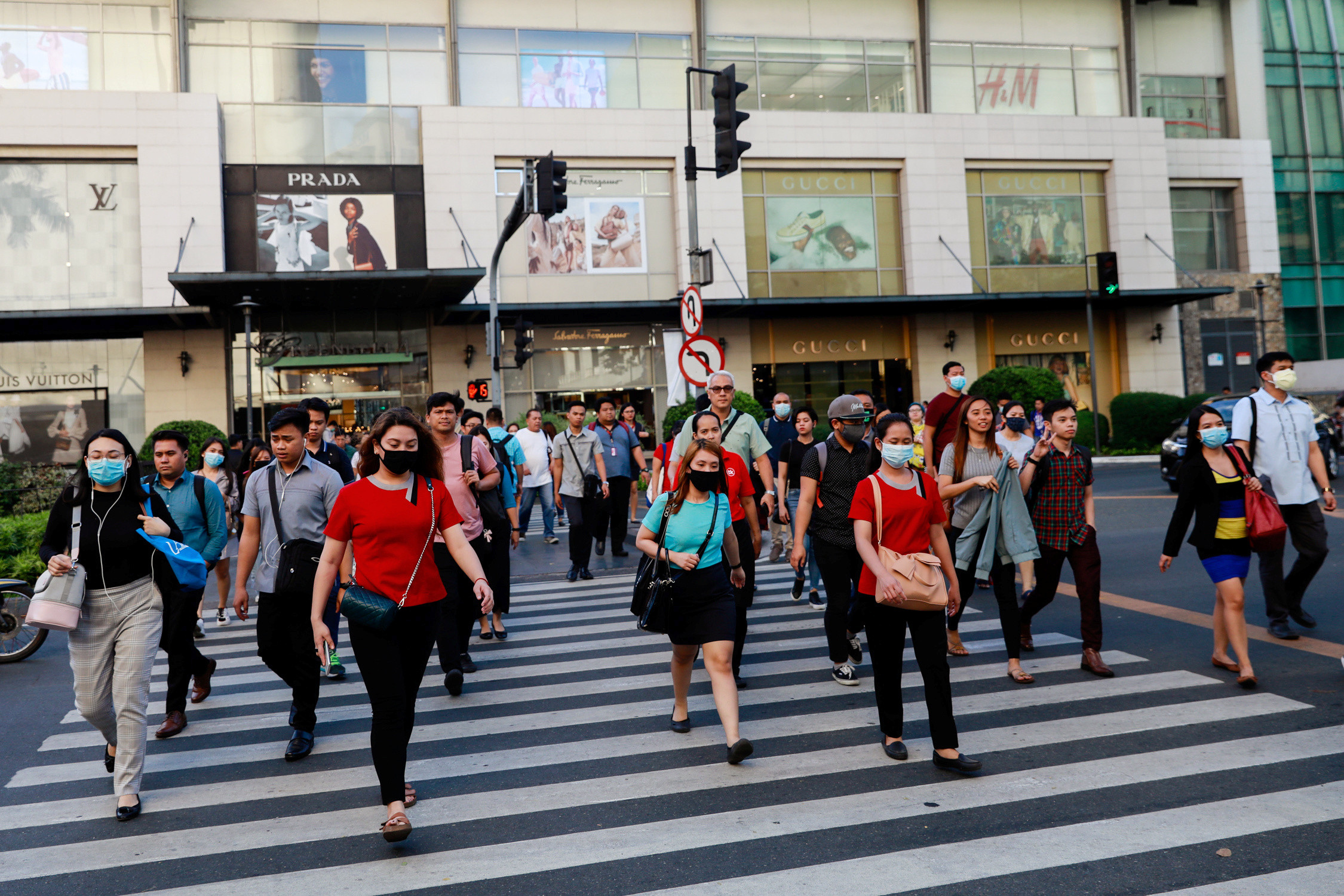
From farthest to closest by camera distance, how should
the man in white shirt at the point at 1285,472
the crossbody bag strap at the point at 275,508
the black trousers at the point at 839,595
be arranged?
the man in white shirt at the point at 1285,472, the black trousers at the point at 839,595, the crossbody bag strap at the point at 275,508

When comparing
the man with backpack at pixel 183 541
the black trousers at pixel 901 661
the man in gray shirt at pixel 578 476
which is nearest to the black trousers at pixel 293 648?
the man with backpack at pixel 183 541

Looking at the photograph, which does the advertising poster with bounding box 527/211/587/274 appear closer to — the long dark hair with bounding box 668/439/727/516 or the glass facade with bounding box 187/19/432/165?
the glass facade with bounding box 187/19/432/165

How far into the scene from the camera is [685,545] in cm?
570

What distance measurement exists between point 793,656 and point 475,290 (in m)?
21.2

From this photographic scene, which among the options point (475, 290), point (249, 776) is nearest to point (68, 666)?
point (249, 776)

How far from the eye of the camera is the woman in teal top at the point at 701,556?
18.3 feet

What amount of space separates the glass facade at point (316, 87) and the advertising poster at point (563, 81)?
2488 millimetres

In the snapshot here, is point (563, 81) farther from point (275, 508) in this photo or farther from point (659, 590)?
point (659, 590)

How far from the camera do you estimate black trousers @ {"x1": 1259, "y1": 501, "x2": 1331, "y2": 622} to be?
25.8 ft

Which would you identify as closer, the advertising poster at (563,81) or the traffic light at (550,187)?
the traffic light at (550,187)

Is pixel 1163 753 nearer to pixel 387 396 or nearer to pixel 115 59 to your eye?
pixel 387 396

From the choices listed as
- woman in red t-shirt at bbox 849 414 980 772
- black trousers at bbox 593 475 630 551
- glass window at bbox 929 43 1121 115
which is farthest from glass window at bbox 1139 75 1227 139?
woman in red t-shirt at bbox 849 414 980 772

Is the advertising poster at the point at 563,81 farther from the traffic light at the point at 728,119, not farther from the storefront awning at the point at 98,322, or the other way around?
the traffic light at the point at 728,119

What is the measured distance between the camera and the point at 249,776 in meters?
5.61
